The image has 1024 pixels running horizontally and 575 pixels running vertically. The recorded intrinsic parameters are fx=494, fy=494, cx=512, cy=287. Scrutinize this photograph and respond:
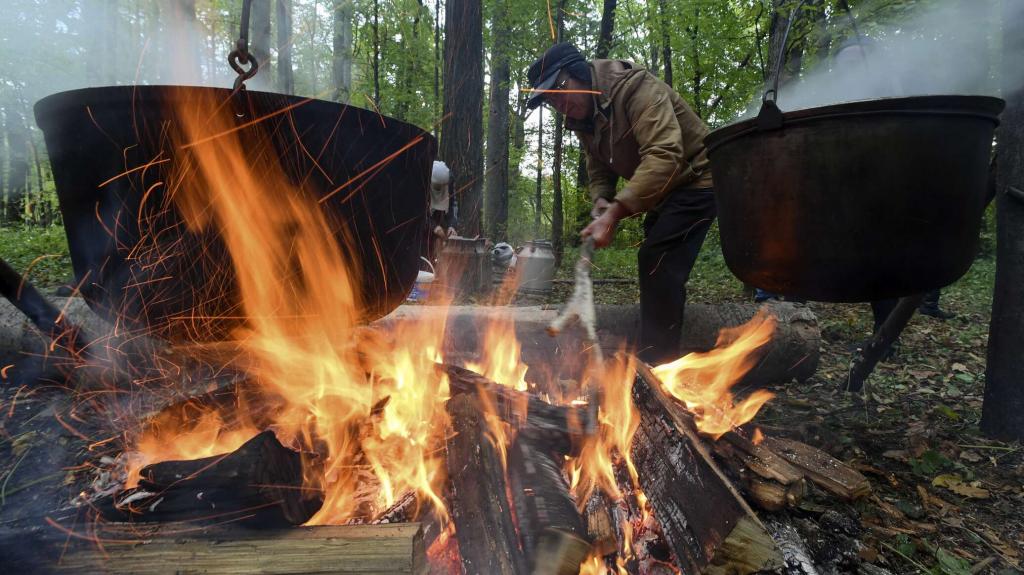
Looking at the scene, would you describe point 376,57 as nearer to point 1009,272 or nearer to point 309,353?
point 309,353

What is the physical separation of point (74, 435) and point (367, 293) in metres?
1.82

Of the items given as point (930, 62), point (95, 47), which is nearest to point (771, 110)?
point (930, 62)

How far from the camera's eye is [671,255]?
2893mm

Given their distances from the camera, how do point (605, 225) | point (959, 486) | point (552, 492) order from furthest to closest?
point (605, 225)
point (959, 486)
point (552, 492)

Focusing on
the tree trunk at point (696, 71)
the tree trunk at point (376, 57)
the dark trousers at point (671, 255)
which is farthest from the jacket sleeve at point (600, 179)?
the tree trunk at point (376, 57)

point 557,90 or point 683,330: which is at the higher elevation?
point 557,90

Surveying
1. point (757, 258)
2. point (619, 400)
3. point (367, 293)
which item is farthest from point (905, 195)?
point (367, 293)

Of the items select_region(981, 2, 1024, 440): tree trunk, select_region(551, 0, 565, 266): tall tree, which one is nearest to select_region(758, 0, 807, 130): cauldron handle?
select_region(981, 2, 1024, 440): tree trunk

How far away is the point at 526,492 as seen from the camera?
4.91 ft

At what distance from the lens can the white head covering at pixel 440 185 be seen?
5535 mm

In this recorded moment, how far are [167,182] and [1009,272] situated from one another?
349cm

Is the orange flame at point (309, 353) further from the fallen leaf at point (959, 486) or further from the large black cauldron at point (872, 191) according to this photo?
the fallen leaf at point (959, 486)

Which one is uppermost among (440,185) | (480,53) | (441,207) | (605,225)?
(480,53)

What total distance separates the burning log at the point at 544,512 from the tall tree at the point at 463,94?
15.1 ft
